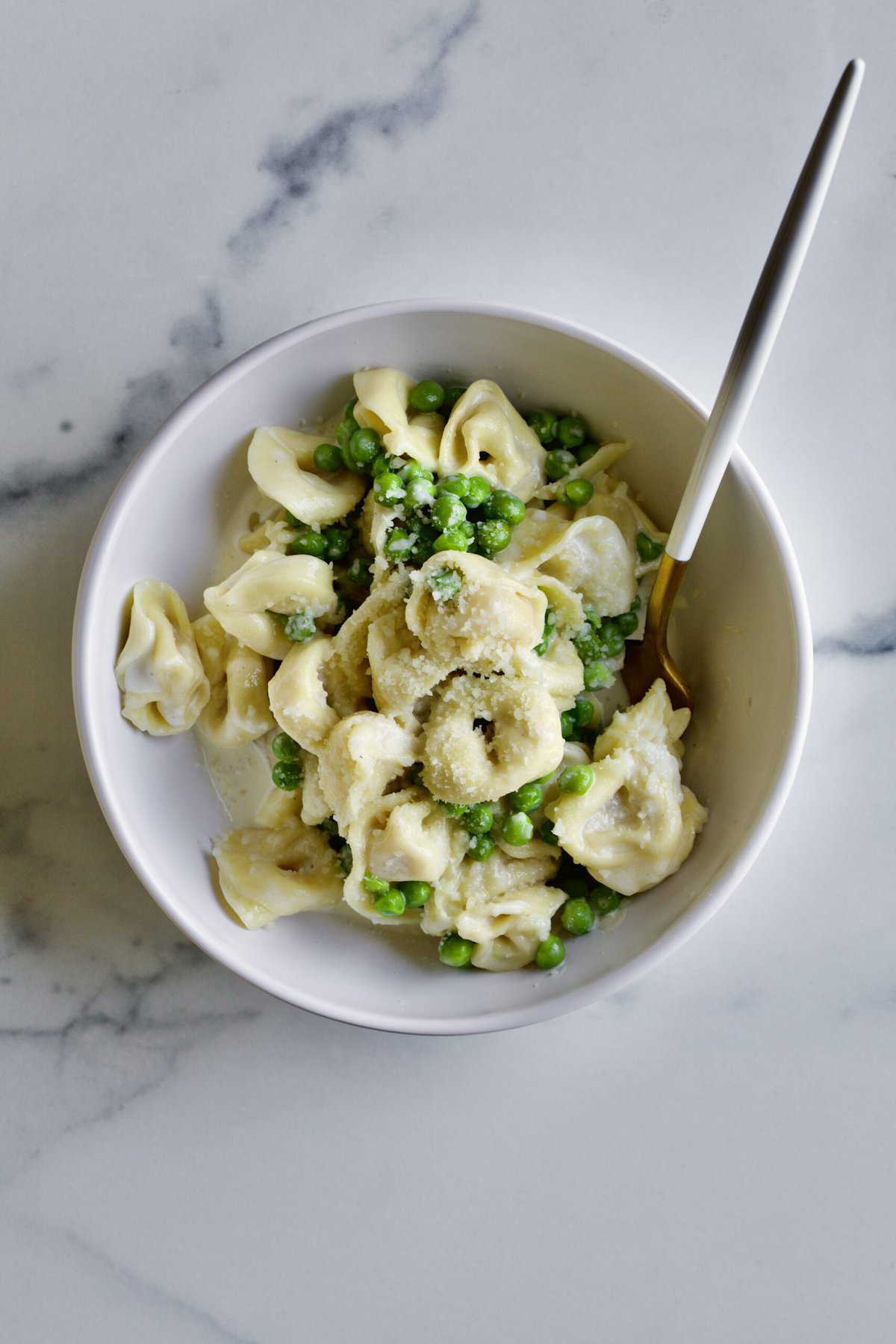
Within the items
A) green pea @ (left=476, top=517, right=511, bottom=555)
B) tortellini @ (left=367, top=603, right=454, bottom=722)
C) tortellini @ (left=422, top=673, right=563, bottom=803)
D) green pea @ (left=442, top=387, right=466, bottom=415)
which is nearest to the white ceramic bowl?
green pea @ (left=442, top=387, right=466, bottom=415)

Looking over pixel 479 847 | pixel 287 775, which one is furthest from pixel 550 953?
pixel 287 775

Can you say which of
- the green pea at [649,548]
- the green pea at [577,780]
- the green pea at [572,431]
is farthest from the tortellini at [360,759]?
the green pea at [572,431]

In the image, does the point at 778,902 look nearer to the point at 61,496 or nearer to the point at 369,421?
the point at 369,421

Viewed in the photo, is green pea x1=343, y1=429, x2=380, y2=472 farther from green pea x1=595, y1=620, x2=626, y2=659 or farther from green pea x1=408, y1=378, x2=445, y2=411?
green pea x1=595, y1=620, x2=626, y2=659

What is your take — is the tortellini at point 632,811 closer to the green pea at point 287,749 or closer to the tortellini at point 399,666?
the tortellini at point 399,666

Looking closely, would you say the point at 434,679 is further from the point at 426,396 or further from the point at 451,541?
the point at 426,396
